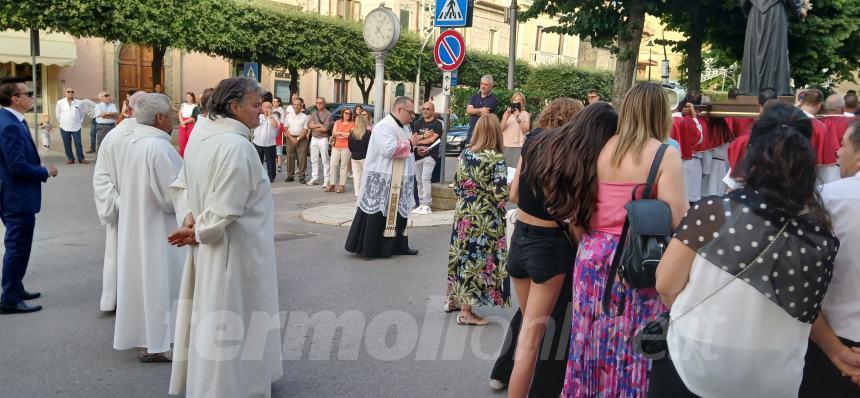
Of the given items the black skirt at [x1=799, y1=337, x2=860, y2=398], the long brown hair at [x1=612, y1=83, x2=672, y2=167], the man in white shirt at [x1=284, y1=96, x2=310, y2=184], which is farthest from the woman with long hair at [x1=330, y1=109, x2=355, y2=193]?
the black skirt at [x1=799, y1=337, x2=860, y2=398]

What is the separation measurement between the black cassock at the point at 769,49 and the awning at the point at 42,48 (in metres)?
25.8

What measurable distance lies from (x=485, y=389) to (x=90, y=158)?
673 inches

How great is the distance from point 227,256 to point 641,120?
2.22 meters

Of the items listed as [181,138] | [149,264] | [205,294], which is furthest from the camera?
[181,138]

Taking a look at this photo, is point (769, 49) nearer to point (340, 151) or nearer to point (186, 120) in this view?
point (340, 151)

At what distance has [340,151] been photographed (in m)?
14.3

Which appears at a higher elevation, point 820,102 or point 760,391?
point 820,102

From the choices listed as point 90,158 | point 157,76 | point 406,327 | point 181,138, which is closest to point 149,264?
point 406,327

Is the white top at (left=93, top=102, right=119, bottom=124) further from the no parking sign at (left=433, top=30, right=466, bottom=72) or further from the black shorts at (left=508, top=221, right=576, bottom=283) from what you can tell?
the black shorts at (left=508, top=221, right=576, bottom=283)

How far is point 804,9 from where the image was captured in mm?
8211

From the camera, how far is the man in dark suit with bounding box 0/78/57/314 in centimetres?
571

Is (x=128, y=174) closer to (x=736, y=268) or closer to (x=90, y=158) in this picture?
(x=736, y=268)

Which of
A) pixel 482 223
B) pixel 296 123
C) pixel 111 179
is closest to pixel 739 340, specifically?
pixel 482 223

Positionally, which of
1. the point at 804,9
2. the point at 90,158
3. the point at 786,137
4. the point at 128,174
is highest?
the point at 804,9
